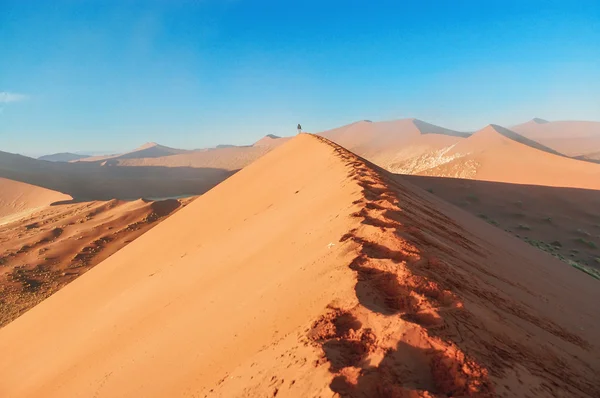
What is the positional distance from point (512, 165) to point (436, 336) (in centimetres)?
3292

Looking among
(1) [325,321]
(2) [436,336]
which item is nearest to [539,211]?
(2) [436,336]

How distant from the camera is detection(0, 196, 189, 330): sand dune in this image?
42.1 feet

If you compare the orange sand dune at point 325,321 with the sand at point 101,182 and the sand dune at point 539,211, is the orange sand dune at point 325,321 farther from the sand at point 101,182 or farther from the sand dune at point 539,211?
the sand at point 101,182

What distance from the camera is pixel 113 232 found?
18.3 metres

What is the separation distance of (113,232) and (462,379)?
64.8ft

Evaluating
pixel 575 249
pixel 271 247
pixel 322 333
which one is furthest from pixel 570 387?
pixel 575 249

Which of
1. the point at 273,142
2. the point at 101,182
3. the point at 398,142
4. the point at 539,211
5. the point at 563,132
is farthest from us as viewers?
the point at 273,142

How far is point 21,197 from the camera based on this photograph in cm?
3291

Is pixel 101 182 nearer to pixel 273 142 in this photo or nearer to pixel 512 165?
pixel 512 165

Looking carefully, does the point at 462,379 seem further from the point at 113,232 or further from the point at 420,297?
the point at 113,232

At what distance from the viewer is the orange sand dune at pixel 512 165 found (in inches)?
923

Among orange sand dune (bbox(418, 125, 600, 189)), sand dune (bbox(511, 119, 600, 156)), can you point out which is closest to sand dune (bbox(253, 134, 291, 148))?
sand dune (bbox(511, 119, 600, 156))

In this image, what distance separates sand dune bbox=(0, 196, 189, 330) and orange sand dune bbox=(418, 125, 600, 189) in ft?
83.5

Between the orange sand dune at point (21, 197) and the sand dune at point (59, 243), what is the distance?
669 cm
